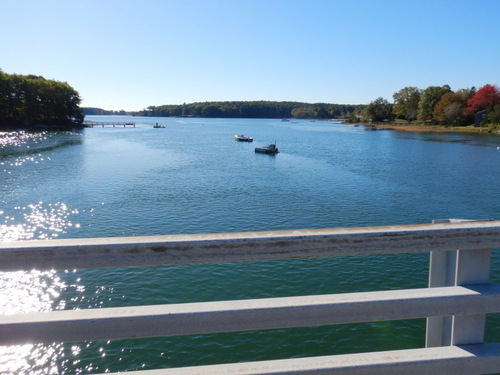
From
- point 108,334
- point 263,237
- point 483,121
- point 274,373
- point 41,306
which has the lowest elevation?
point 41,306

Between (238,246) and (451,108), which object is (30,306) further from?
(451,108)

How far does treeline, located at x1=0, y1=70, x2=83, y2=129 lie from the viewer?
108519mm

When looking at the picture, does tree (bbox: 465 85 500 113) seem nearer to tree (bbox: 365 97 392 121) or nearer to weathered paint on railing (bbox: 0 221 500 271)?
tree (bbox: 365 97 392 121)

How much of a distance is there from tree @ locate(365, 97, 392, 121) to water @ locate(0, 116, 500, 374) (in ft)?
441

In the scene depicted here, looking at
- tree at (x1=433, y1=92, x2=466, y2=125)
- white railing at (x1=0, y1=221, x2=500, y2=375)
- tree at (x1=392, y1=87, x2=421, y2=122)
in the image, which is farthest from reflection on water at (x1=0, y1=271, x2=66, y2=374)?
tree at (x1=392, y1=87, x2=421, y2=122)

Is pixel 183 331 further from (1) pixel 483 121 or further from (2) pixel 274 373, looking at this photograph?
(1) pixel 483 121

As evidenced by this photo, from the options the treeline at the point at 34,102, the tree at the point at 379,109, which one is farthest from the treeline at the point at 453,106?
the treeline at the point at 34,102

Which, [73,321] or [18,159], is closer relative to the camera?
[73,321]

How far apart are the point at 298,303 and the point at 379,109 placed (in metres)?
194

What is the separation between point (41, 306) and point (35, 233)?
9766mm

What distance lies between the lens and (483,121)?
11200cm

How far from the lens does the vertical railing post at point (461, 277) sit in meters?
2.26

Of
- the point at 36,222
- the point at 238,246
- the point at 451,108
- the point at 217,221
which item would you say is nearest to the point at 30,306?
the point at 217,221

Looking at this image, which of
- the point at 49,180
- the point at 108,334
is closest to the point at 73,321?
the point at 108,334
